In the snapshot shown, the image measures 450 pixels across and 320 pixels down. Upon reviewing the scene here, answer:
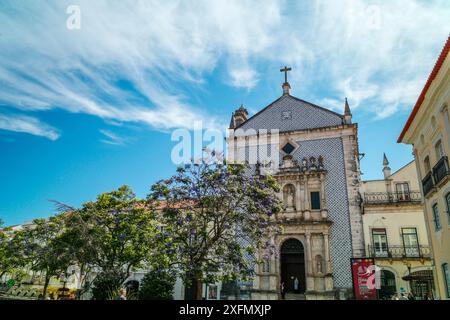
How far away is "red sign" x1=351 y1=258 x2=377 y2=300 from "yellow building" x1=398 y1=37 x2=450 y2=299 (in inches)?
106

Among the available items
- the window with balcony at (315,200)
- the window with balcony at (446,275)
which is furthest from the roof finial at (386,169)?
the window with balcony at (446,275)

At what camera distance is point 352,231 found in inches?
832

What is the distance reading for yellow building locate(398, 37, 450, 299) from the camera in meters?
12.3

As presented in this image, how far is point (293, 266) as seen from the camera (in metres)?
21.9

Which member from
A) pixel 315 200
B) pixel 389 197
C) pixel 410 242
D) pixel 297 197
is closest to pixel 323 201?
pixel 315 200

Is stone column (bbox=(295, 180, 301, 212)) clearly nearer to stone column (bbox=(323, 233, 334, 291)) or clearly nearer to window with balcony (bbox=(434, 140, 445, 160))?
stone column (bbox=(323, 233, 334, 291))

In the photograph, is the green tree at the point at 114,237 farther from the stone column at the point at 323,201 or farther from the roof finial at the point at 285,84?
the roof finial at the point at 285,84

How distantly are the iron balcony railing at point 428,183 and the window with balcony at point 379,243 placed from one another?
755cm

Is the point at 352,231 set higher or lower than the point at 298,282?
higher

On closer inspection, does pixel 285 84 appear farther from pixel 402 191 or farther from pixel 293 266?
pixel 293 266
